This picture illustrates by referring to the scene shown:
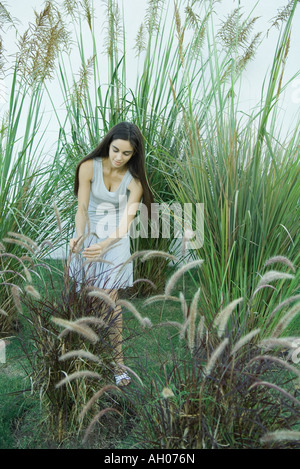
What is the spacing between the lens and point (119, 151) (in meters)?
2.08

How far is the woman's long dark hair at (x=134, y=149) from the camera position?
6.97 ft

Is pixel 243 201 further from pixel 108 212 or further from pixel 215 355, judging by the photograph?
pixel 215 355

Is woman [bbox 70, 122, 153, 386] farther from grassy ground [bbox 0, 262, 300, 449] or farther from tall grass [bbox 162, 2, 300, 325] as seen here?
grassy ground [bbox 0, 262, 300, 449]

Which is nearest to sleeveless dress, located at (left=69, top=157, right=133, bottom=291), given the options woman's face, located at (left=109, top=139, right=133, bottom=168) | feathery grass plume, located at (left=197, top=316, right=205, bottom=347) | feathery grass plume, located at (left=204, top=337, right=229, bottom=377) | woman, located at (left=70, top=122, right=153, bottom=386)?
woman, located at (left=70, top=122, right=153, bottom=386)

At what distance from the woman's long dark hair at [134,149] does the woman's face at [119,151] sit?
0.9 inches

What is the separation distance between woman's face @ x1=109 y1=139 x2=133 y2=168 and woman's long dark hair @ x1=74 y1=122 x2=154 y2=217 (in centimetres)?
2

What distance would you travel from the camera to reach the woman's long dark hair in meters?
2.12

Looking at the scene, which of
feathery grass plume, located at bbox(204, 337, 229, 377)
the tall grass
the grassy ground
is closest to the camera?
feathery grass plume, located at bbox(204, 337, 229, 377)

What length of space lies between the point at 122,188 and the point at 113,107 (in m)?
0.64

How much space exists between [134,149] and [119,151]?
0.43 ft

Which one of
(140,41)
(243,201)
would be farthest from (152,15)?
(243,201)

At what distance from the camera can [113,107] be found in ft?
8.86
